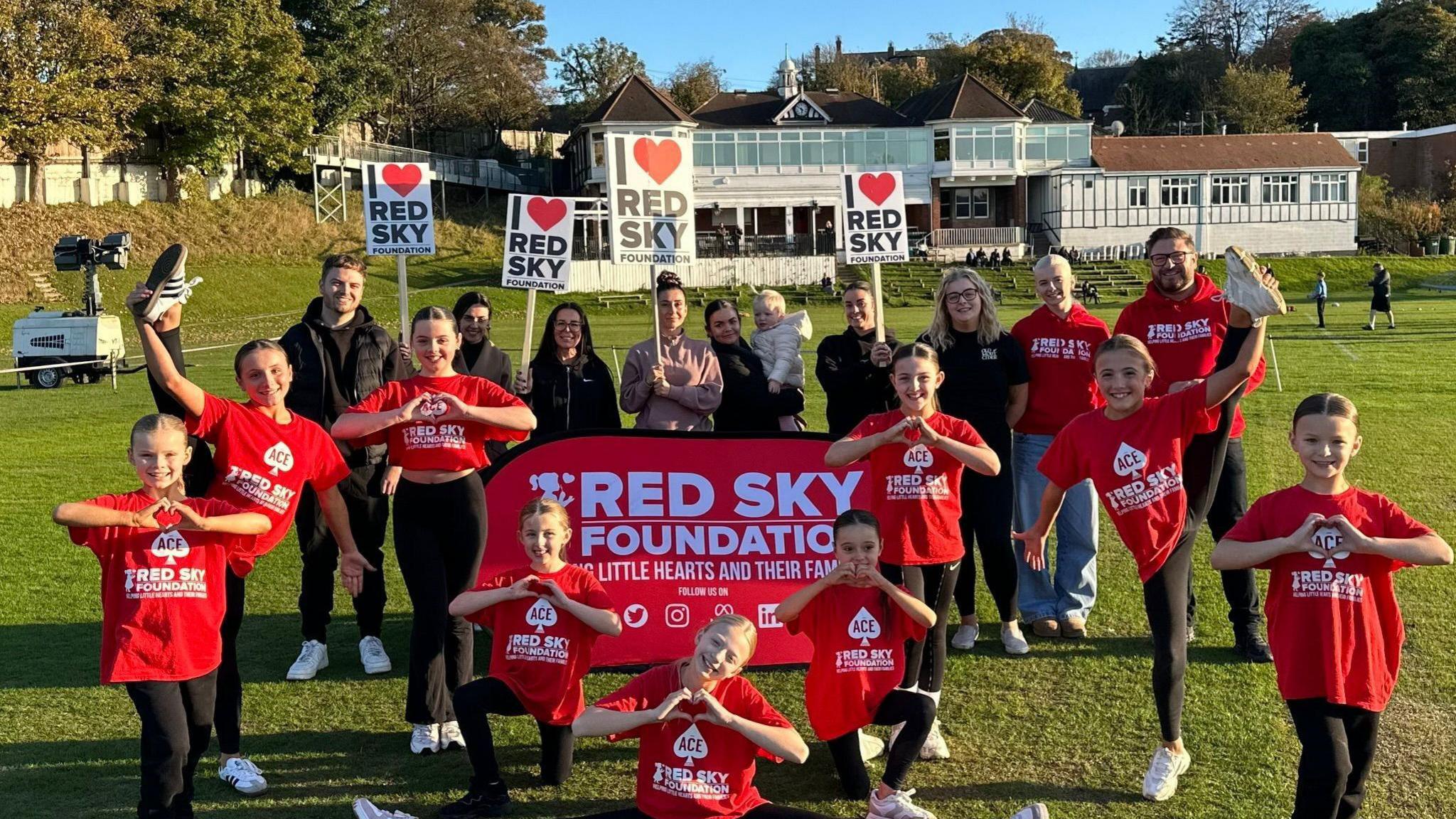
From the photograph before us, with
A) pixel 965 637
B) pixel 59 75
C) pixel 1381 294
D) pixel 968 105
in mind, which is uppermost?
pixel 968 105

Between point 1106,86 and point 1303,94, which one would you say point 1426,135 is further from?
point 1106,86

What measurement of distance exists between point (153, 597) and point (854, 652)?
2711 mm

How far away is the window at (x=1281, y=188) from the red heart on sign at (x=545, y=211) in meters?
62.7

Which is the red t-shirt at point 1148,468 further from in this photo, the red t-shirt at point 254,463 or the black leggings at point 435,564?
the red t-shirt at point 254,463

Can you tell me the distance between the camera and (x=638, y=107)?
60312 millimetres

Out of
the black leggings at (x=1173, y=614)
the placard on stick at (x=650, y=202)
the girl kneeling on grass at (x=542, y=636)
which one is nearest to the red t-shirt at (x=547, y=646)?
the girl kneeling on grass at (x=542, y=636)

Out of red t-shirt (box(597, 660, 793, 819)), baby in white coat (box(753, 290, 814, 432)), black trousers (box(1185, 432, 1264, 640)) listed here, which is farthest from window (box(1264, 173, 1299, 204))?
red t-shirt (box(597, 660, 793, 819))

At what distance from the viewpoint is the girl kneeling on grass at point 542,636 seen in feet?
16.0

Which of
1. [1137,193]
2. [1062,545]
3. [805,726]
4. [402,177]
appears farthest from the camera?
[1137,193]

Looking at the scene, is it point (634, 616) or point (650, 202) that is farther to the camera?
point (650, 202)

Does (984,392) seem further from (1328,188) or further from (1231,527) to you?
(1328,188)

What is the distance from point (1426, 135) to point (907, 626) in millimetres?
82133

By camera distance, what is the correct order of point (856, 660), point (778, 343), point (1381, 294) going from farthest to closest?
point (1381, 294), point (778, 343), point (856, 660)

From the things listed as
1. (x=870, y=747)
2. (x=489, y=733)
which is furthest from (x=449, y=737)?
(x=870, y=747)
